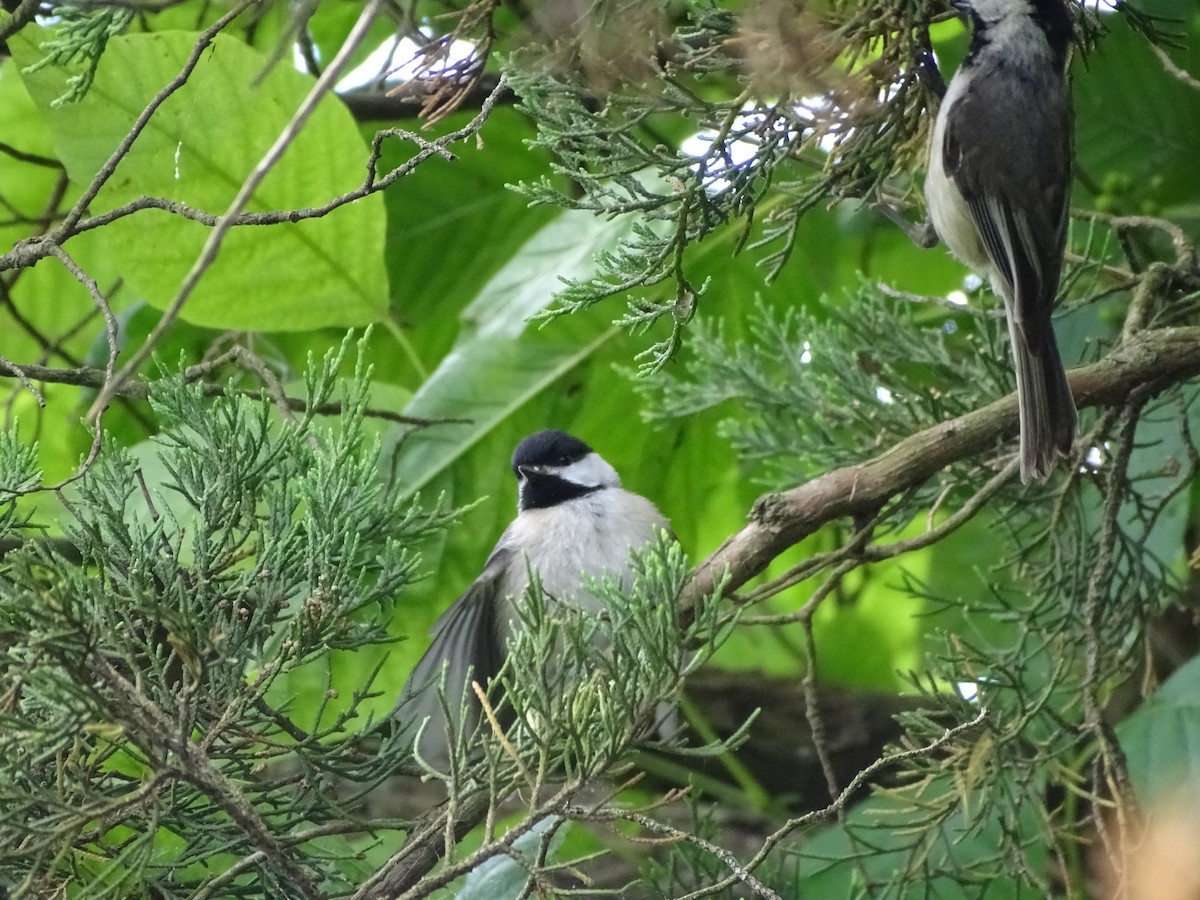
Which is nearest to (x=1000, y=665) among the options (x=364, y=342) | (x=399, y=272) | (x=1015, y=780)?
(x=1015, y=780)

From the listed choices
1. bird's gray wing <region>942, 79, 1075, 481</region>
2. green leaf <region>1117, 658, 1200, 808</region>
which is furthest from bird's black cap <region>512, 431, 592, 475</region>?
green leaf <region>1117, 658, 1200, 808</region>

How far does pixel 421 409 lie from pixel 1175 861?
1554mm

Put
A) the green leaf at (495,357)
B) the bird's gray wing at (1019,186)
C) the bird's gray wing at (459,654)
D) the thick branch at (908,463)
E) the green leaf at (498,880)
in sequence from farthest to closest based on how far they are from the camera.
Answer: the green leaf at (495,357) → the bird's gray wing at (459,654) → the bird's gray wing at (1019,186) → the thick branch at (908,463) → the green leaf at (498,880)

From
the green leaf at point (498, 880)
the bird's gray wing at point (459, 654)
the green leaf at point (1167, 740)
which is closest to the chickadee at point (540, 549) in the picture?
the bird's gray wing at point (459, 654)

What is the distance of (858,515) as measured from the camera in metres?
1.85

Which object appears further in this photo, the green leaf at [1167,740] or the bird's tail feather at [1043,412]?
the green leaf at [1167,740]

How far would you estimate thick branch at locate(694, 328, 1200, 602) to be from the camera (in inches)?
68.6

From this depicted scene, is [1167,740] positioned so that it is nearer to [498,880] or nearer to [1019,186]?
[1019,186]

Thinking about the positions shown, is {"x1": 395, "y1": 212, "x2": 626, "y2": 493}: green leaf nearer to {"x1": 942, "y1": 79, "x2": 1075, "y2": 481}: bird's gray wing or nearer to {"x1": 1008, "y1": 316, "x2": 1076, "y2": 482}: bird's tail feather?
{"x1": 942, "y1": 79, "x2": 1075, "y2": 481}: bird's gray wing

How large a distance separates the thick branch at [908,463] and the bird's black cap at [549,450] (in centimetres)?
85

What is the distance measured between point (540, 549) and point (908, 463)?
3.38 feet

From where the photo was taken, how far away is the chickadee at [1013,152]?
2.03m

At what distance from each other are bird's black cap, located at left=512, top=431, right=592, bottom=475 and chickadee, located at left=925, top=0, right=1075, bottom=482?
0.94 m

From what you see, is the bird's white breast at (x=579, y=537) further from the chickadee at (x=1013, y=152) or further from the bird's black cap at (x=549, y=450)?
the chickadee at (x=1013, y=152)
